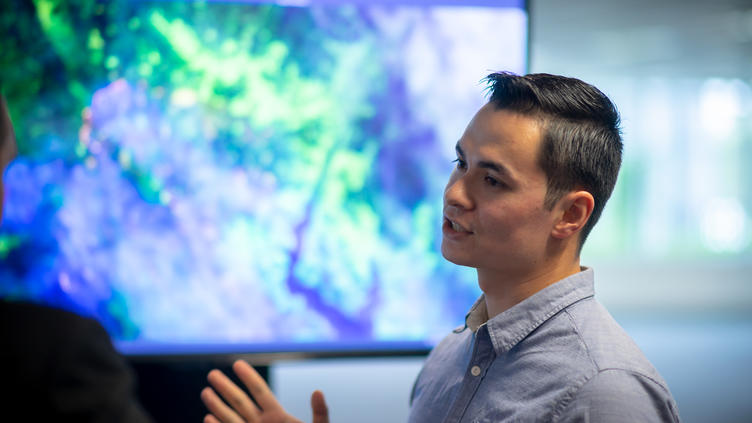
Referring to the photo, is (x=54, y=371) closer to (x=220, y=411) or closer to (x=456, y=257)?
(x=220, y=411)

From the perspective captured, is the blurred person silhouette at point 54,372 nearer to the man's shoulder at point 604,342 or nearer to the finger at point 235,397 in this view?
the finger at point 235,397

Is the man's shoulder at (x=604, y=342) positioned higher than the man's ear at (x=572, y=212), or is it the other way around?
the man's ear at (x=572, y=212)

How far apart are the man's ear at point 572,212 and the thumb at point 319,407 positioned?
0.61 meters

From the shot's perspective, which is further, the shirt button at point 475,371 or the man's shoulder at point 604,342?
the shirt button at point 475,371

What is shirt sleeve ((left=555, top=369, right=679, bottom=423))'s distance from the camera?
974 millimetres

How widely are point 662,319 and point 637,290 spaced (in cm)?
33

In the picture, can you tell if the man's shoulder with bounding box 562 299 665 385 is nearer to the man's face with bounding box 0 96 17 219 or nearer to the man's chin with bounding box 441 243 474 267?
the man's chin with bounding box 441 243 474 267

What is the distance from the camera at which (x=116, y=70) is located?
78.7 inches

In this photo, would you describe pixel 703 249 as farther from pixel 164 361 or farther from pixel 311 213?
pixel 164 361

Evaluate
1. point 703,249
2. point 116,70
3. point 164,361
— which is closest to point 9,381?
point 164,361

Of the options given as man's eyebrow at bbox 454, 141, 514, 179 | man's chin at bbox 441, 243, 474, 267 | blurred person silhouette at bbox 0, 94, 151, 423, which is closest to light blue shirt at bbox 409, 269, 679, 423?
man's chin at bbox 441, 243, 474, 267

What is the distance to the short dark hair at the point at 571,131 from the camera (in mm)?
1183

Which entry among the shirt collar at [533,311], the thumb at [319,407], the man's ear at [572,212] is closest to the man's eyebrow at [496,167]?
the man's ear at [572,212]

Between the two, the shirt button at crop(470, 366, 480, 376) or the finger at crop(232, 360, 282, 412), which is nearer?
the shirt button at crop(470, 366, 480, 376)
